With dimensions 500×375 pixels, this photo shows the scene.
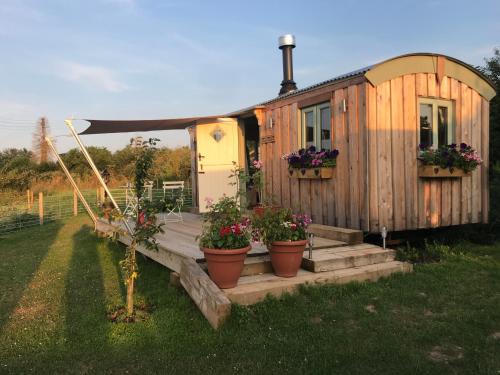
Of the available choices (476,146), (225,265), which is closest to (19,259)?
(225,265)

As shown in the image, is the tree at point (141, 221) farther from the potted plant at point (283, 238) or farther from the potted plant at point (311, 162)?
the potted plant at point (311, 162)

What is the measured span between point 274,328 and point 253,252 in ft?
4.64

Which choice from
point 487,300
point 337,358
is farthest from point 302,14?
point 337,358

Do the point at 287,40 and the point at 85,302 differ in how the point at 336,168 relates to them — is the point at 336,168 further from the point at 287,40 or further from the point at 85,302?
the point at 287,40

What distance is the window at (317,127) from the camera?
235 inches

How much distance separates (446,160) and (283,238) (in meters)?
2.98

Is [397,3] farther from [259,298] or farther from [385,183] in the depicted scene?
[259,298]

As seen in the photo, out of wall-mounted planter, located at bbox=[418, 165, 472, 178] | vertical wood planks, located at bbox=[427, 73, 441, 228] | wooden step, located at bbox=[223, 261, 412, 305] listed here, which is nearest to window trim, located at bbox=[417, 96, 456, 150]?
vertical wood planks, located at bbox=[427, 73, 441, 228]

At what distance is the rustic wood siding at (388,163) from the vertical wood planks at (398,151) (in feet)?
0.04

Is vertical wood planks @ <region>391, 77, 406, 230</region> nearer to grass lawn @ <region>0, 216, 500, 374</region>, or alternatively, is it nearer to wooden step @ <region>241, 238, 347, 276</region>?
grass lawn @ <region>0, 216, 500, 374</region>

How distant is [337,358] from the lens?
2.79 meters

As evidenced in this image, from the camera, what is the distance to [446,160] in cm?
565

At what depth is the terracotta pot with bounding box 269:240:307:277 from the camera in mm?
4023

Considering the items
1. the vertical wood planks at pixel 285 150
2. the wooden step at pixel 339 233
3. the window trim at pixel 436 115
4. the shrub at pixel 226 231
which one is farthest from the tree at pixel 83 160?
the shrub at pixel 226 231
